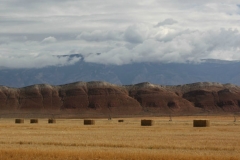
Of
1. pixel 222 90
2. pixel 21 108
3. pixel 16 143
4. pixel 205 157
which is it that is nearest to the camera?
pixel 205 157

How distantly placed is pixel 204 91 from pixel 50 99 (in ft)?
200

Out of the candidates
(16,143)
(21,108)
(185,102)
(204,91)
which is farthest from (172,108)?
(16,143)

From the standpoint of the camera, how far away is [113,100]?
598ft

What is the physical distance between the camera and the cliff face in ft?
570

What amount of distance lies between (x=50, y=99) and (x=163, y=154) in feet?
533

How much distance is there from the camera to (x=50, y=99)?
609ft

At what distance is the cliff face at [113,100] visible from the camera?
174 m

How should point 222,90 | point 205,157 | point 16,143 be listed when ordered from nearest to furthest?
point 205,157 → point 16,143 → point 222,90

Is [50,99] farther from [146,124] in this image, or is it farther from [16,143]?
[16,143]

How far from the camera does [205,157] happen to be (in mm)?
24797

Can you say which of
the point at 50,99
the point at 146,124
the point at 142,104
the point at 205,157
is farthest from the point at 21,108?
the point at 205,157

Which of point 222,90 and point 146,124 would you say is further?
point 222,90

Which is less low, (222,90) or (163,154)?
(222,90)

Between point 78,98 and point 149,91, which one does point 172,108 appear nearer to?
point 149,91
